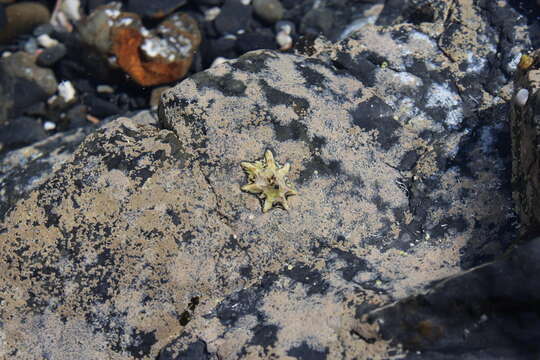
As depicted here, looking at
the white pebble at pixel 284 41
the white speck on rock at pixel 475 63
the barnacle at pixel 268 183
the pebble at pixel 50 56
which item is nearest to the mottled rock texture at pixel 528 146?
the white speck on rock at pixel 475 63

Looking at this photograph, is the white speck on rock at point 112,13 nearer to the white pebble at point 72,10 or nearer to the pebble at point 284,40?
the white pebble at point 72,10

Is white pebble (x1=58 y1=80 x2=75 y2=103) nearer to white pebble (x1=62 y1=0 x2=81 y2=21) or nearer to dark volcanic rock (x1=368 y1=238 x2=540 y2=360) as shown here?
white pebble (x1=62 y1=0 x2=81 y2=21)

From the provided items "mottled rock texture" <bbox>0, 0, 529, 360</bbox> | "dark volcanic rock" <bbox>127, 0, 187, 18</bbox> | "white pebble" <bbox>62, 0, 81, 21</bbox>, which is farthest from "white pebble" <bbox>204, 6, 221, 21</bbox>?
"mottled rock texture" <bbox>0, 0, 529, 360</bbox>

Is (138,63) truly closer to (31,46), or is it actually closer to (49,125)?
(49,125)

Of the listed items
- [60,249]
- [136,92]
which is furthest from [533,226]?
[136,92]

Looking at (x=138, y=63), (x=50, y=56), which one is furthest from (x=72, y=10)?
(x=138, y=63)

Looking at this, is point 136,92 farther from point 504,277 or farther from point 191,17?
point 504,277
